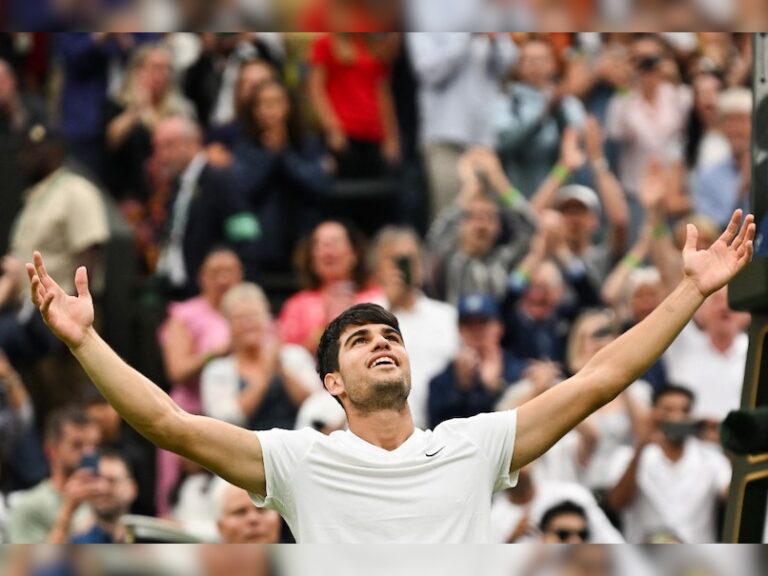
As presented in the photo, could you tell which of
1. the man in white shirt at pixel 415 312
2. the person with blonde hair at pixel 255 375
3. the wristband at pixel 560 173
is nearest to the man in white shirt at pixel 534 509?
the man in white shirt at pixel 415 312

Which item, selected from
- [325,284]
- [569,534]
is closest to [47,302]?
[569,534]

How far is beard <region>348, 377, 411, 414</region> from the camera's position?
6.54m

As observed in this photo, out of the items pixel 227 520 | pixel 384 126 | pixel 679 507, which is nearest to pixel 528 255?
pixel 384 126

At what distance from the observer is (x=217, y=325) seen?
1196cm

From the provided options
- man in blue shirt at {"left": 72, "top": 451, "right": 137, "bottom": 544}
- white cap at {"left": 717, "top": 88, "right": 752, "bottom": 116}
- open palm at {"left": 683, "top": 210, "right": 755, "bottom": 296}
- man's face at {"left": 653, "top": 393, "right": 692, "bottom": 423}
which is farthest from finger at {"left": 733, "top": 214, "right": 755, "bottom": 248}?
white cap at {"left": 717, "top": 88, "right": 752, "bottom": 116}

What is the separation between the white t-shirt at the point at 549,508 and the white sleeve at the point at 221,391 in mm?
1557

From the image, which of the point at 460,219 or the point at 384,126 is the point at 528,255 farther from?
the point at 384,126

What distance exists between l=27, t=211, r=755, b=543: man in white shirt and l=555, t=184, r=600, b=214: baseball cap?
6.46m

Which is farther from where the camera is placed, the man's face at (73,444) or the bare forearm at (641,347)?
the man's face at (73,444)

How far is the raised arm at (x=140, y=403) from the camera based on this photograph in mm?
6340

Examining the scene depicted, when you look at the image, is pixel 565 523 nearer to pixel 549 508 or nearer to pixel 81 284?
pixel 549 508

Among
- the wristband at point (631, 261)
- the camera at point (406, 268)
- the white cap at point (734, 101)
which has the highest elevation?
the white cap at point (734, 101)

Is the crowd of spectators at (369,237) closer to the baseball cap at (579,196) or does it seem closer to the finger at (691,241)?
the baseball cap at (579,196)

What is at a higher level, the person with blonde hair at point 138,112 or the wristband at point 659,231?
the person with blonde hair at point 138,112
